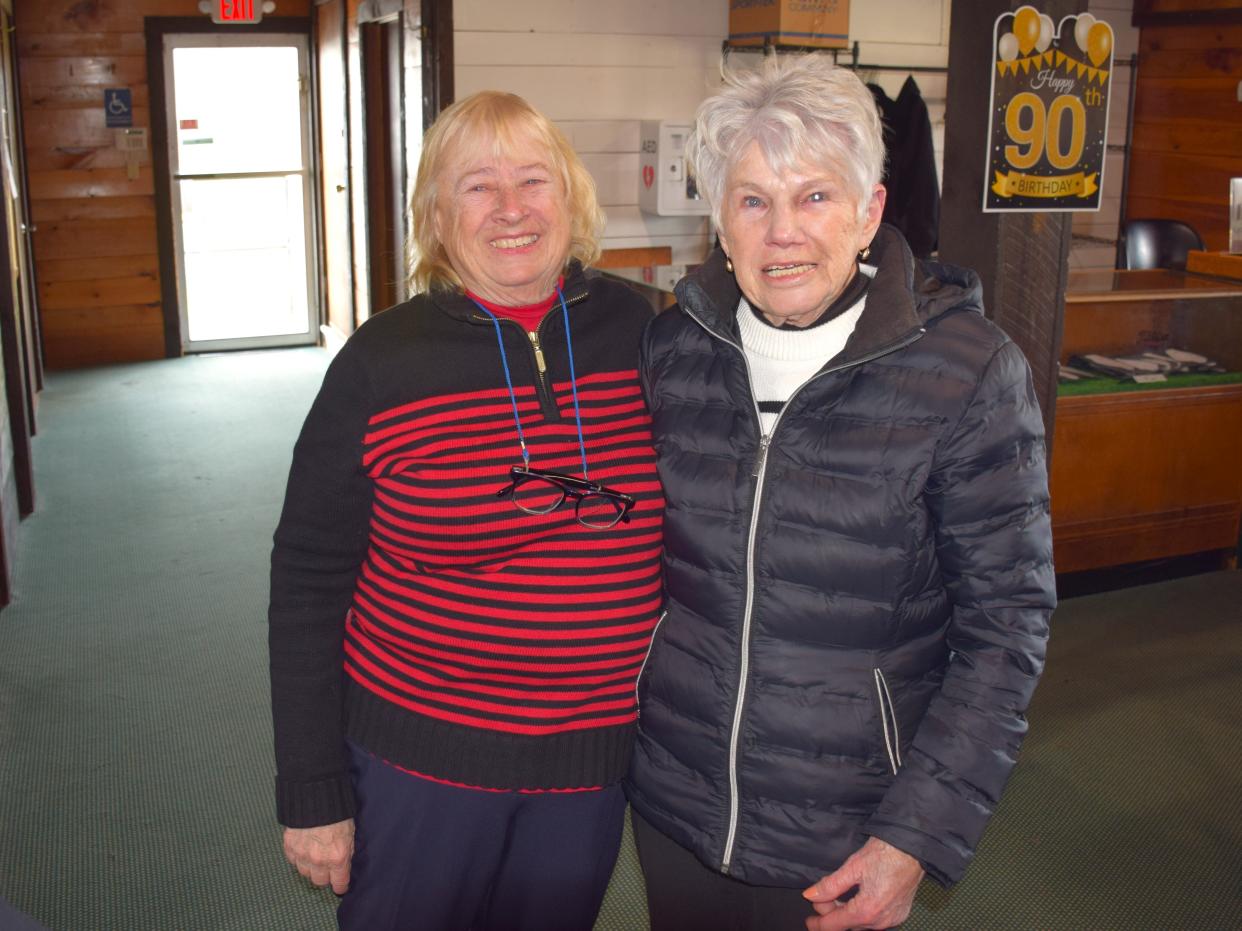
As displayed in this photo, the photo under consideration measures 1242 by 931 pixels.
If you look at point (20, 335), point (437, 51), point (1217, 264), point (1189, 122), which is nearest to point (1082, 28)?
point (1217, 264)

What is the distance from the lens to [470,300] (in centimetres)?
151

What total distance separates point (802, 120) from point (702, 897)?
2.92ft

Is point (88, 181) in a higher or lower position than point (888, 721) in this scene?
higher

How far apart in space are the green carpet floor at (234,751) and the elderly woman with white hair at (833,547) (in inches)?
29.9

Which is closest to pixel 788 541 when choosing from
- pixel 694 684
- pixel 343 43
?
pixel 694 684

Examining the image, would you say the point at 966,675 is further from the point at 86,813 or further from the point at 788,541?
the point at 86,813

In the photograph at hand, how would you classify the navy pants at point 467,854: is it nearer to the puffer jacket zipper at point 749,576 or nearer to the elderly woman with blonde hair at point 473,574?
the elderly woman with blonde hair at point 473,574

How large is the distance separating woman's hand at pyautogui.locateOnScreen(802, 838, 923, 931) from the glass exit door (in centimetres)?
705

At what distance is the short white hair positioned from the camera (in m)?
1.32

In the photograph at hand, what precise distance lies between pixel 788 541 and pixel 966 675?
23cm

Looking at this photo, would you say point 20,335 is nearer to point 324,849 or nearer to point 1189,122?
point 324,849

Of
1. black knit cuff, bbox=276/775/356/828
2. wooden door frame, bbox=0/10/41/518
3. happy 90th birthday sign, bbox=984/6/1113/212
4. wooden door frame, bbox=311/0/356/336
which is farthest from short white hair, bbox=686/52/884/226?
wooden door frame, bbox=311/0/356/336

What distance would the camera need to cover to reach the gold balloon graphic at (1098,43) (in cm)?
309

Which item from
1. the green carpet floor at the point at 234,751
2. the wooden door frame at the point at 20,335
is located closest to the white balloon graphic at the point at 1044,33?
the green carpet floor at the point at 234,751
